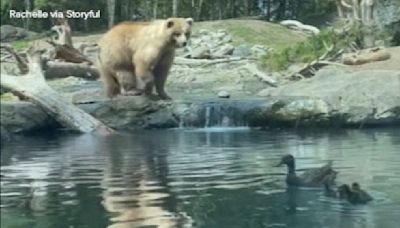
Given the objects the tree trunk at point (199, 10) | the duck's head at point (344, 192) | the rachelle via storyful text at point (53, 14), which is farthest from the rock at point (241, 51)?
the rachelle via storyful text at point (53, 14)

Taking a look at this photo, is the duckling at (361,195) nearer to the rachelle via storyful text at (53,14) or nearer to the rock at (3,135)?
the rachelle via storyful text at (53,14)

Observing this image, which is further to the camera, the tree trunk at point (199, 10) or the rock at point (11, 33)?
the tree trunk at point (199, 10)

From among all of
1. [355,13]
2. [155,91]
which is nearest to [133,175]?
[155,91]

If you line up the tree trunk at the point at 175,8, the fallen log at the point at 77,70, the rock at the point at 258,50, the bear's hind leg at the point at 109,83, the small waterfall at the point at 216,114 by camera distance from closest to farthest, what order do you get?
the tree trunk at the point at 175,8 → the bear's hind leg at the point at 109,83 → the small waterfall at the point at 216,114 → the fallen log at the point at 77,70 → the rock at the point at 258,50

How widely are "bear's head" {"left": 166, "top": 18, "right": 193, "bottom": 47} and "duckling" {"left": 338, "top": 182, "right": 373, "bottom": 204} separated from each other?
3.68m

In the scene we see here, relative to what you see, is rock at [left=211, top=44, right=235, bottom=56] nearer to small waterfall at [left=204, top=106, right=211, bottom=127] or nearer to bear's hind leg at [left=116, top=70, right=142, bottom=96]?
small waterfall at [left=204, top=106, right=211, bottom=127]

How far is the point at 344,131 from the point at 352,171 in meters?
3.58

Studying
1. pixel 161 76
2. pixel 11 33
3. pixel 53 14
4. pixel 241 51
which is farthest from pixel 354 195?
pixel 241 51

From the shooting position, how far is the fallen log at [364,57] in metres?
12.7

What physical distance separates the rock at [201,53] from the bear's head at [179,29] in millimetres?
6485

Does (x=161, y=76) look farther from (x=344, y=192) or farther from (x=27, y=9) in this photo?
(x=27, y=9)

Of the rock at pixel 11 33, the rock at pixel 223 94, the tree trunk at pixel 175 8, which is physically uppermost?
the tree trunk at pixel 175 8

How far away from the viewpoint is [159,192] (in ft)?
9.21

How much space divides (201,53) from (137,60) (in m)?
6.25
